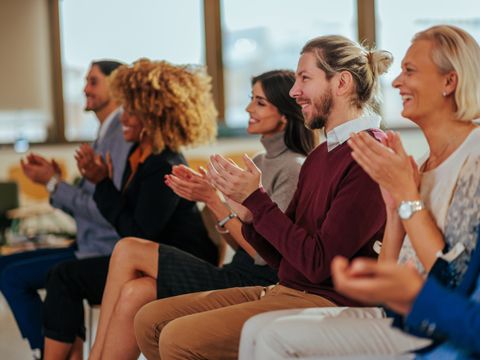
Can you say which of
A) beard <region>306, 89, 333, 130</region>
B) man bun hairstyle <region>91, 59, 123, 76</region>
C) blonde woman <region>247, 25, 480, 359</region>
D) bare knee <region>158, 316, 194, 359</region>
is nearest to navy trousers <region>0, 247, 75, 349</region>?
man bun hairstyle <region>91, 59, 123, 76</region>

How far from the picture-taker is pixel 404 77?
196 cm

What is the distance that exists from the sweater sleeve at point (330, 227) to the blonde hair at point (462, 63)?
37 centimetres

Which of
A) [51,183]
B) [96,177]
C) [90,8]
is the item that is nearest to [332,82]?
[96,177]

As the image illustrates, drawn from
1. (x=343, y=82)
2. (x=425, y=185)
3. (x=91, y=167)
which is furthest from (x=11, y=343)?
(x=425, y=185)

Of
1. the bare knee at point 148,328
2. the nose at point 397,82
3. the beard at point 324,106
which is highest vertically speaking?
the nose at point 397,82

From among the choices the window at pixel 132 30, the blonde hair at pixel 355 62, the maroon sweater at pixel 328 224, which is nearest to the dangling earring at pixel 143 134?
the blonde hair at pixel 355 62

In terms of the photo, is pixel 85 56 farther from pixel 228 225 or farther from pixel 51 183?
pixel 228 225

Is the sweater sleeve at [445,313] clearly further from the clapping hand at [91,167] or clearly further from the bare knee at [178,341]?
the clapping hand at [91,167]

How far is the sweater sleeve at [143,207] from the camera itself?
3.19m

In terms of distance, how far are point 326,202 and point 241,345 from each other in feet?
1.52

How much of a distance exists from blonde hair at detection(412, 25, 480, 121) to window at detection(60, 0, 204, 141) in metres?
6.18

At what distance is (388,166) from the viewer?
1822 millimetres

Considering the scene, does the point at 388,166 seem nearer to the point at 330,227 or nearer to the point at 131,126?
the point at 330,227

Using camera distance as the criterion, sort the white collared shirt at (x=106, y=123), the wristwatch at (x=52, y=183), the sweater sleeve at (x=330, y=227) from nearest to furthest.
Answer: the sweater sleeve at (x=330, y=227) → the wristwatch at (x=52, y=183) → the white collared shirt at (x=106, y=123)
